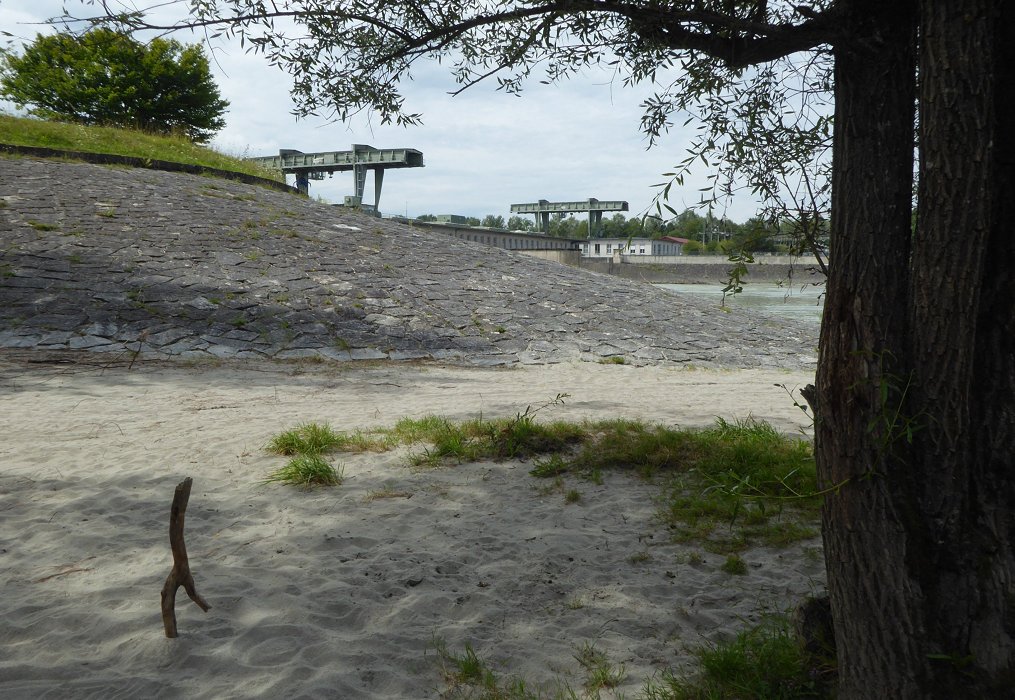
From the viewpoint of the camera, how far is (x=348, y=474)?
18.1 feet

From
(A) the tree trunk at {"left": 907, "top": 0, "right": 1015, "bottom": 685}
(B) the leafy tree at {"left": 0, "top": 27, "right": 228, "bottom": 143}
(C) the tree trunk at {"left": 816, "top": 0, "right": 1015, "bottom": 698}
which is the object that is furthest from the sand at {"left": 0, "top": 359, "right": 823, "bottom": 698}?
(B) the leafy tree at {"left": 0, "top": 27, "right": 228, "bottom": 143}

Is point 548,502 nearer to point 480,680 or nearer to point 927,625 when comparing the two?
point 480,680

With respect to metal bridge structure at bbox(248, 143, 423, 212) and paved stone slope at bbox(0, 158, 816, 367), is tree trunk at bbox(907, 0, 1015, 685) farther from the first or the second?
metal bridge structure at bbox(248, 143, 423, 212)

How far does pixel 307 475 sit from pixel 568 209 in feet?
161

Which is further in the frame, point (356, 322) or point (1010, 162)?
point (356, 322)

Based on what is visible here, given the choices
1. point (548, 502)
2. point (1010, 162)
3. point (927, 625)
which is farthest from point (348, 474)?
point (1010, 162)

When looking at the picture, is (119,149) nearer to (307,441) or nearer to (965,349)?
(307,441)

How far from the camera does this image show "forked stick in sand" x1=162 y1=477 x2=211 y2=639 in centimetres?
303

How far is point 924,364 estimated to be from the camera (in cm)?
230

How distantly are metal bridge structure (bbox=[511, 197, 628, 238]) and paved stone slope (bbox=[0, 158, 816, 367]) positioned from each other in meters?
28.1

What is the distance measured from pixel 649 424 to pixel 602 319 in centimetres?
882

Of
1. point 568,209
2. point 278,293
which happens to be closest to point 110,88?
point 278,293

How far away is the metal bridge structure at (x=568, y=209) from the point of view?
162 feet

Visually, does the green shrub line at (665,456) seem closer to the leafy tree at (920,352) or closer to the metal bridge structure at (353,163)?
the leafy tree at (920,352)
